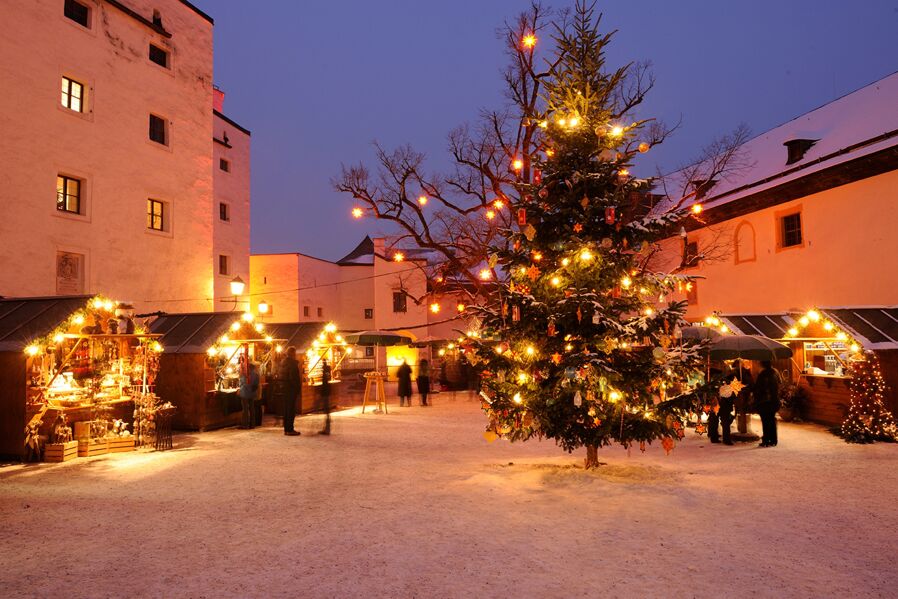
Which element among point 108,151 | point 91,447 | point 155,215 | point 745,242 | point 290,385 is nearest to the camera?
point 91,447

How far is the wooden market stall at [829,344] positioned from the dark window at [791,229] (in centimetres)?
515

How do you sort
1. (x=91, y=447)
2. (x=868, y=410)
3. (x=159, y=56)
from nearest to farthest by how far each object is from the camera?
1. (x=91, y=447)
2. (x=868, y=410)
3. (x=159, y=56)

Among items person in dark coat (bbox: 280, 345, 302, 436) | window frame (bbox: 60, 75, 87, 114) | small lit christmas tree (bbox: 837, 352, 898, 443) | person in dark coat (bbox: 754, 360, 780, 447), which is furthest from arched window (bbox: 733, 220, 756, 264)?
window frame (bbox: 60, 75, 87, 114)

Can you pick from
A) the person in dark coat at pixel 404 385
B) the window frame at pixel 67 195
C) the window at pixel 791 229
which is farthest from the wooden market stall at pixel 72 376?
the window at pixel 791 229

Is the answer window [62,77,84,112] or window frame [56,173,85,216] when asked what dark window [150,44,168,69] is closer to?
window [62,77,84,112]

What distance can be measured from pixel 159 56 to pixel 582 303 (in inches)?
824

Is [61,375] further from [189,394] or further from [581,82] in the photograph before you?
[581,82]

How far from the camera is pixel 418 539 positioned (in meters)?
6.52

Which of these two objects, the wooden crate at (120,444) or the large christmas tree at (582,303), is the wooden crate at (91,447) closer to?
the wooden crate at (120,444)

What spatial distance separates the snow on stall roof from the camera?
20263 mm

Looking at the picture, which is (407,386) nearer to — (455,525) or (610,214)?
(610,214)

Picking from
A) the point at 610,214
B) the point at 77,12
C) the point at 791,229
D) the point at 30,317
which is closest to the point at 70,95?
the point at 77,12

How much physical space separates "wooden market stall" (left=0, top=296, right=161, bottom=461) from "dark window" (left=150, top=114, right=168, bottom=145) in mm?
10929

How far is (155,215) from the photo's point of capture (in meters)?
22.5
